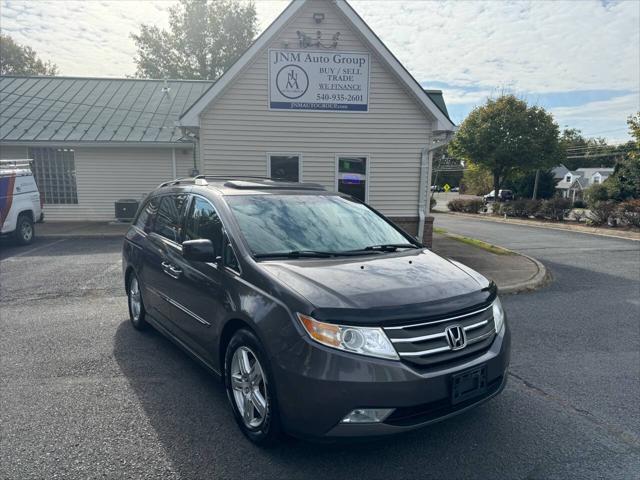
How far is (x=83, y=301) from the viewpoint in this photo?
6582 mm

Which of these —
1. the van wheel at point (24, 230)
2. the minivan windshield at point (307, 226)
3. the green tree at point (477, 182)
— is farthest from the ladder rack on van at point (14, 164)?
the green tree at point (477, 182)

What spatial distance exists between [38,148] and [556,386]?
17.3m

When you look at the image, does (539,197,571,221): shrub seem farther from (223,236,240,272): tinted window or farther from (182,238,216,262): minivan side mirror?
(182,238,216,262): minivan side mirror

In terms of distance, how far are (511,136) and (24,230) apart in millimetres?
31774

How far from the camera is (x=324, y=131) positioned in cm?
1098

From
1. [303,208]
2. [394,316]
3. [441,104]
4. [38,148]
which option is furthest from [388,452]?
[38,148]

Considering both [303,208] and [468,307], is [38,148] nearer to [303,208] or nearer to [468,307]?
[303,208]

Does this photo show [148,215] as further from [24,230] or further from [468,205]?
[468,205]

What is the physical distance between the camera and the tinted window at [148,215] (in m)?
4.93

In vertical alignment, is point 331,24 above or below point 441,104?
above

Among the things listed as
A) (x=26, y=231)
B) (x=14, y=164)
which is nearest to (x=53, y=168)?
(x=14, y=164)

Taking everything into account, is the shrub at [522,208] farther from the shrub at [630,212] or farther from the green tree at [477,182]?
the green tree at [477,182]

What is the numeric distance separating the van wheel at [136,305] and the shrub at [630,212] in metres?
19.1

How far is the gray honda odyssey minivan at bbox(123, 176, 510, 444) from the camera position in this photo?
2.56 metres
